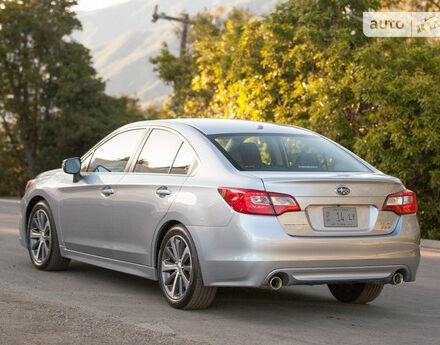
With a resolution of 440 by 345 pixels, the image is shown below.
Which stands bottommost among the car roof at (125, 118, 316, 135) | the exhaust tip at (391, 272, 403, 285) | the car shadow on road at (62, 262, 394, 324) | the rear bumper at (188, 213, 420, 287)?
the car shadow on road at (62, 262, 394, 324)

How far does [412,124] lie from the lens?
18.1 meters

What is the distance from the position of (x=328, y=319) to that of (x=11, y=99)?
4115 centimetres

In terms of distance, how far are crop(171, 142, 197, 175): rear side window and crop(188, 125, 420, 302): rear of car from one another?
288mm

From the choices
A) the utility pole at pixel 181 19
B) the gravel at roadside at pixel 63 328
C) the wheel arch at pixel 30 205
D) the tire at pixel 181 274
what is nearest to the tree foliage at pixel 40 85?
the utility pole at pixel 181 19

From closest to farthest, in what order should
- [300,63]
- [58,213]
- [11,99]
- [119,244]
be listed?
1. [119,244]
2. [58,213]
3. [300,63]
4. [11,99]

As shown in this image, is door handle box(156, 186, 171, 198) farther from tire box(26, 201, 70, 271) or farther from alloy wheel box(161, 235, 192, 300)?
tire box(26, 201, 70, 271)

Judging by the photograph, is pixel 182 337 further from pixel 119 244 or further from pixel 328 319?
pixel 119 244

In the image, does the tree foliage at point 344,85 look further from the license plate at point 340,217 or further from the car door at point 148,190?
the license plate at point 340,217

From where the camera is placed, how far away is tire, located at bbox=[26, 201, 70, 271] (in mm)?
10367

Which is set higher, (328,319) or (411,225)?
(411,225)

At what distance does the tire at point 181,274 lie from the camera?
7942 mm

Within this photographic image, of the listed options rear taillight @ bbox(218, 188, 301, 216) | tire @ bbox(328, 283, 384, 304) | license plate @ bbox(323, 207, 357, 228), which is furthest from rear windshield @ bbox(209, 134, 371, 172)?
tire @ bbox(328, 283, 384, 304)

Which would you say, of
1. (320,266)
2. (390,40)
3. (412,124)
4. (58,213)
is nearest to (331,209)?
(320,266)

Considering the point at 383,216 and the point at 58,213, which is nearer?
the point at 383,216
